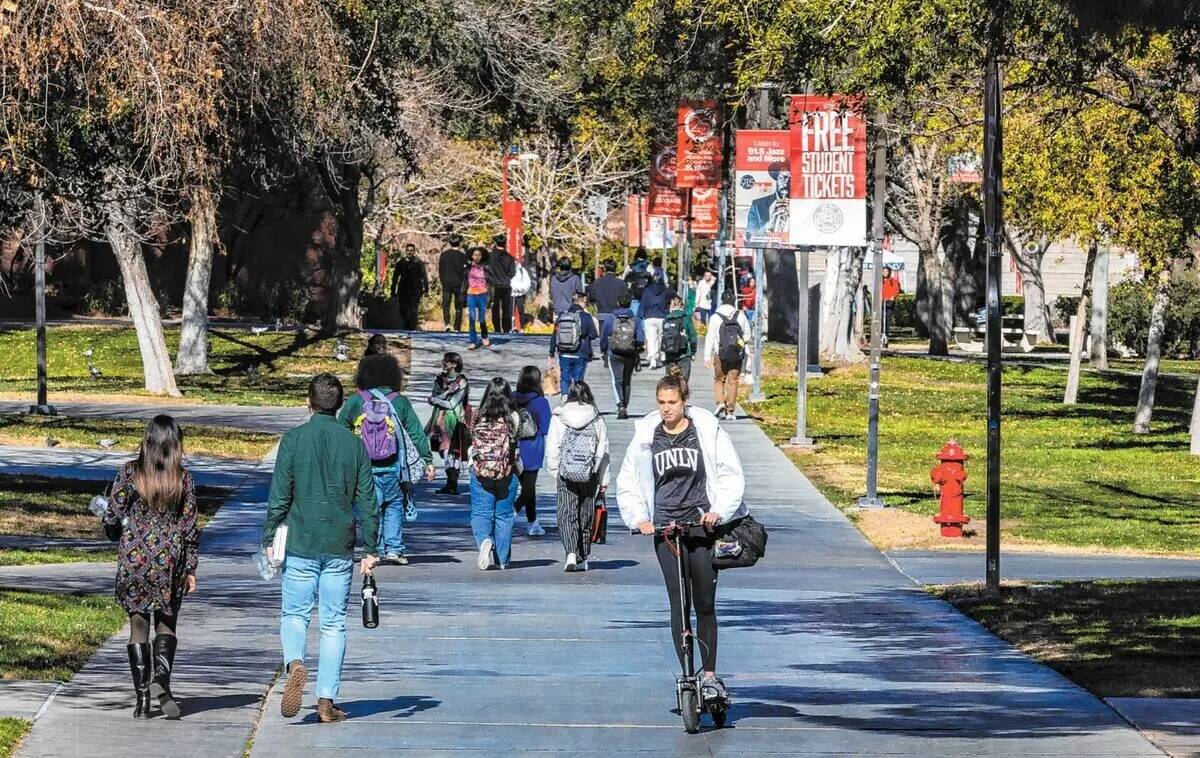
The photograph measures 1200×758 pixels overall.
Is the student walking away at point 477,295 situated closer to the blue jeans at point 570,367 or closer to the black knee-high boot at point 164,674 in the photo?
the blue jeans at point 570,367

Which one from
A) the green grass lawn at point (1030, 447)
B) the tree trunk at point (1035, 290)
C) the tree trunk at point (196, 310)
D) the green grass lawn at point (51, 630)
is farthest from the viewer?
the tree trunk at point (1035, 290)

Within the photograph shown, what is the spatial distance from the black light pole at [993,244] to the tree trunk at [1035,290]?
45.0 m

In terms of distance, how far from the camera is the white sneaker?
54.1 ft

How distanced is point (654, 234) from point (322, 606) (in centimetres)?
4441

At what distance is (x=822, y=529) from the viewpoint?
67.2 ft

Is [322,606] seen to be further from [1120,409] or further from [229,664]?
[1120,409]

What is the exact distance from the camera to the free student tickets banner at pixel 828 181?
77.6 feet

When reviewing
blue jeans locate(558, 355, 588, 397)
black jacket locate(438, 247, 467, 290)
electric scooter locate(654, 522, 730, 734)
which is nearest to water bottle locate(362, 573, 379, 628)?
electric scooter locate(654, 522, 730, 734)

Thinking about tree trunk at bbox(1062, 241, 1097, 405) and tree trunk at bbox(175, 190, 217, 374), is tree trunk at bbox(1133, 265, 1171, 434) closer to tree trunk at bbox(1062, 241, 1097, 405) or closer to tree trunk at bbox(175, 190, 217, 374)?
tree trunk at bbox(1062, 241, 1097, 405)

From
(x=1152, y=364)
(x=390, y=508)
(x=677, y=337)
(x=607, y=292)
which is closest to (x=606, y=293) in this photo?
(x=607, y=292)

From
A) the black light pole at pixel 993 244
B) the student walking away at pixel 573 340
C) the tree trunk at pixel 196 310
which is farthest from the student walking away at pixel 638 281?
the black light pole at pixel 993 244

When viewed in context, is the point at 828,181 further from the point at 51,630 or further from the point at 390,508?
the point at 51,630

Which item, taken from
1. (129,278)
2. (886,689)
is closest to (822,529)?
(886,689)

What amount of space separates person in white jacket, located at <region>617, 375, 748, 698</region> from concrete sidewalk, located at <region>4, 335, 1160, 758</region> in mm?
597
